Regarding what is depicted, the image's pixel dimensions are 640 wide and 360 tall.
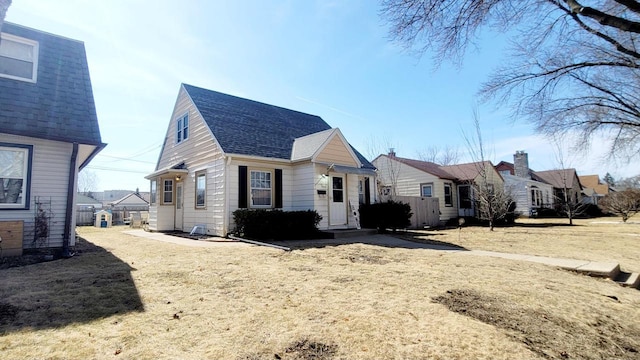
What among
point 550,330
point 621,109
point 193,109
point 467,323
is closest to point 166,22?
point 193,109

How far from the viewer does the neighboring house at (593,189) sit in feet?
149

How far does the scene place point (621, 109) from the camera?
11250 mm

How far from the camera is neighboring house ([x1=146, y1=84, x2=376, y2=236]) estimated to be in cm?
1243

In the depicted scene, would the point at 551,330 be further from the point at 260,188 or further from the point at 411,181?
the point at 411,181

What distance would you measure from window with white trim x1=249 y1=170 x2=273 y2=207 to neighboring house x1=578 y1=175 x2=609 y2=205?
4882 cm

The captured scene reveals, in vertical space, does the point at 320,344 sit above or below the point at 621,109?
below

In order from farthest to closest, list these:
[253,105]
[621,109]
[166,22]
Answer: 1. [253,105]
2. [621,109]
3. [166,22]

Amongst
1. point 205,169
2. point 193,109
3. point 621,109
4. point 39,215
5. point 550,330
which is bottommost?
point 550,330

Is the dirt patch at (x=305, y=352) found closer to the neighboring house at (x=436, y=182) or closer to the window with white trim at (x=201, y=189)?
the window with white trim at (x=201, y=189)

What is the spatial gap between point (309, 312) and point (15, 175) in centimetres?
866

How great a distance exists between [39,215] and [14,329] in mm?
6314

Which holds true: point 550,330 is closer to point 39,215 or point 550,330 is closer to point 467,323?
point 467,323

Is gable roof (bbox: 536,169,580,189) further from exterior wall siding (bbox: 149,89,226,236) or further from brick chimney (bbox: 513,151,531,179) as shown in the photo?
exterior wall siding (bbox: 149,89,226,236)

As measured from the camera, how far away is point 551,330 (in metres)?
3.79
